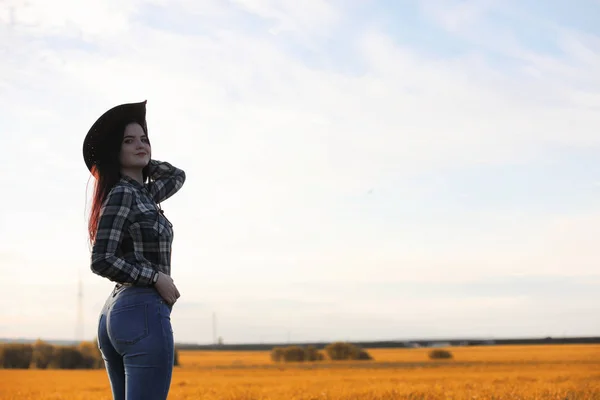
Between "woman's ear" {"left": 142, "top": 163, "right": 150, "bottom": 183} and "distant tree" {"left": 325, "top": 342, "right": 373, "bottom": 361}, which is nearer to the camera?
"woman's ear" {"left": 142, "top": 163, "right": 150, "bottom": 183}

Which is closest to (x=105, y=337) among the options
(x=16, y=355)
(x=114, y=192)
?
(x=114, y=192)

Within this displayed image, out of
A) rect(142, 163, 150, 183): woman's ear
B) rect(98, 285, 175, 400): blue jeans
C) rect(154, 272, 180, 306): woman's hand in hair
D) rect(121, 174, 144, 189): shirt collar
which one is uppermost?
rect(142, 163, 150, 183): woman's ear

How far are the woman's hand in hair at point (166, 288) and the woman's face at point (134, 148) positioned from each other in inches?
22.2

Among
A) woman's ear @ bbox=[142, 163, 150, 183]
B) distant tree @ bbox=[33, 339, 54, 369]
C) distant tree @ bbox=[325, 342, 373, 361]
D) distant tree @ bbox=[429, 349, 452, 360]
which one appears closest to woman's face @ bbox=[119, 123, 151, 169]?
woman's ear @ bbox=[142, 163, 150, 183]

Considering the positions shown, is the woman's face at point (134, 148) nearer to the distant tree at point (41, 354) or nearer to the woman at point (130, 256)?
the woman at point (130, 256)

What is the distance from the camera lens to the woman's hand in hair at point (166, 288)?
3023 mm

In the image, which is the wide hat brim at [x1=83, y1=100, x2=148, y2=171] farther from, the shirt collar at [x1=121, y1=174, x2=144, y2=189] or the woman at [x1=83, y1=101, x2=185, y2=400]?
the shirt collar at [x1=121, y1=174, x2=144, y2=189]

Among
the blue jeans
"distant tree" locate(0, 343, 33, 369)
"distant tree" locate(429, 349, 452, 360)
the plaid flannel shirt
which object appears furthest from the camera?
"distant tree" locate(429, 349, 452, 360)

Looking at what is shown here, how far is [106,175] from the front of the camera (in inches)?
131

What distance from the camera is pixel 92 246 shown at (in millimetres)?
3156

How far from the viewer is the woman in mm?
2971

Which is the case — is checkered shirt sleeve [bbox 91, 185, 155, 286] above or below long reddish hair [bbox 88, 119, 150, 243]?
below

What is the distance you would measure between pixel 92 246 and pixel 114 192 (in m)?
0.25

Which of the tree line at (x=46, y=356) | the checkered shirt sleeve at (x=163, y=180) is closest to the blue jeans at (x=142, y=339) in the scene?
the checkered shirt sleeve at (x=163, y=180)
